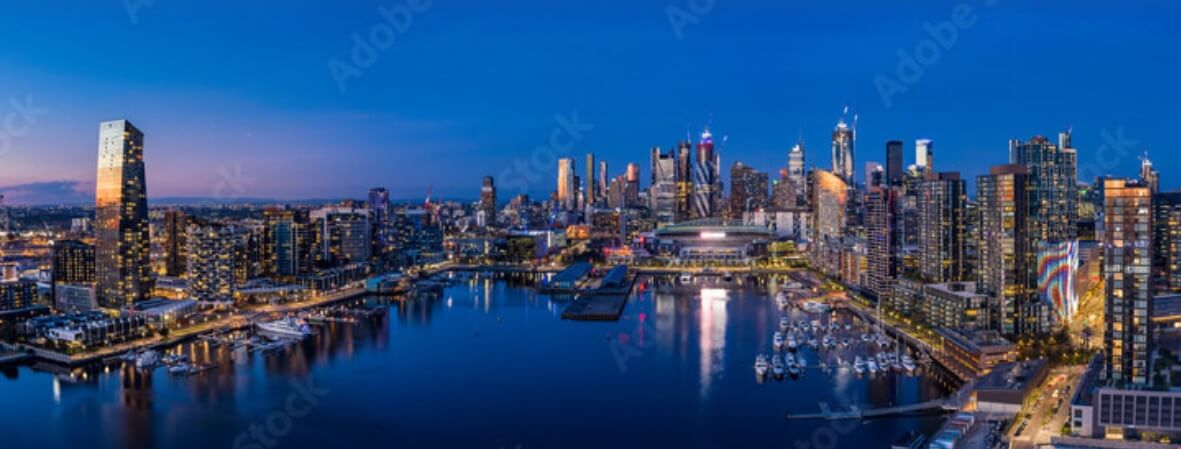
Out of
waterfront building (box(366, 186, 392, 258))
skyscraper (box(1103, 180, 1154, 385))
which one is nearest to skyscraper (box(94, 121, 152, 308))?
waterfront building (box(366, 186, 392, 258))

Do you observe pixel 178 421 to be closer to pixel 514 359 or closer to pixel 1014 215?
pixel 514 359

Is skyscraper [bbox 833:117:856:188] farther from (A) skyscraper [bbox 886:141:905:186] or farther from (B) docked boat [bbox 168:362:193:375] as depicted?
(B) docked boat [bbox 168:362:193:375]

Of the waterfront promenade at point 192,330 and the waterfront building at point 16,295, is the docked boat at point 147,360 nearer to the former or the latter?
the waterfront promenade at point 192,330

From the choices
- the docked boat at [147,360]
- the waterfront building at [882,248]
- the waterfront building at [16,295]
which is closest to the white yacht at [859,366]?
the waterfront building at [882,248]

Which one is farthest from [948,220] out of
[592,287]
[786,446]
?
[786,446]

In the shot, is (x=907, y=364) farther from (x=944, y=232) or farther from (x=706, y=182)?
(x=706, y=182)

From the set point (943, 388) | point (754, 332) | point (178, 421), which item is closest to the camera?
point (178, 421)
